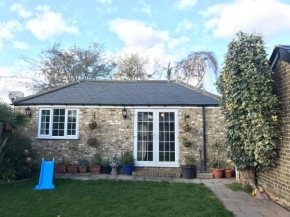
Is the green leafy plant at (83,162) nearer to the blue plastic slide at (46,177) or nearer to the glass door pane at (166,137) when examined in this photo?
the blue plastic slide at (46,177)

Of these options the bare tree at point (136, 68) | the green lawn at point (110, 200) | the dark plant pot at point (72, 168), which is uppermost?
the bare tree at point (136, 68)

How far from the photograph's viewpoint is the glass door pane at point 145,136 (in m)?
8.00

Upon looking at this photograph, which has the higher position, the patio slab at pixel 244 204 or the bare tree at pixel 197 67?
the bare tree at pixel 197 67

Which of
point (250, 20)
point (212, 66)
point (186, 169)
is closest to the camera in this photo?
point (186, 169)

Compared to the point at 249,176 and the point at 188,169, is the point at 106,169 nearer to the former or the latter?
the point at 188,169

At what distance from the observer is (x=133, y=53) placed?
2047cm

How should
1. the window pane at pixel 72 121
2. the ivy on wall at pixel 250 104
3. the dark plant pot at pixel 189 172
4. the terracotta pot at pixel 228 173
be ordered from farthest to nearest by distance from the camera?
the window pane at pixel 72 121, the terracotta pot at pixel 228 173, the dark plant pot at pixel 189 172, the ivy on wall at pixel 250 104

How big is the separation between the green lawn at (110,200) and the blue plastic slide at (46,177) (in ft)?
0.76

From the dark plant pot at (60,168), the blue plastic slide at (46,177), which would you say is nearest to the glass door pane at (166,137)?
the dark plant pot at (60,168)

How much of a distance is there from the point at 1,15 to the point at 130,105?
7.56 meters

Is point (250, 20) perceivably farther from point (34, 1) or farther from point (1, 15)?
point (1, 15)

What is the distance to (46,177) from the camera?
585 cm

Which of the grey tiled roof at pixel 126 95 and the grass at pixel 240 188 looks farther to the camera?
the grey tiled roof at pixel 126 95

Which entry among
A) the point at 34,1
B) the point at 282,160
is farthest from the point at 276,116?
the point at 34,1
